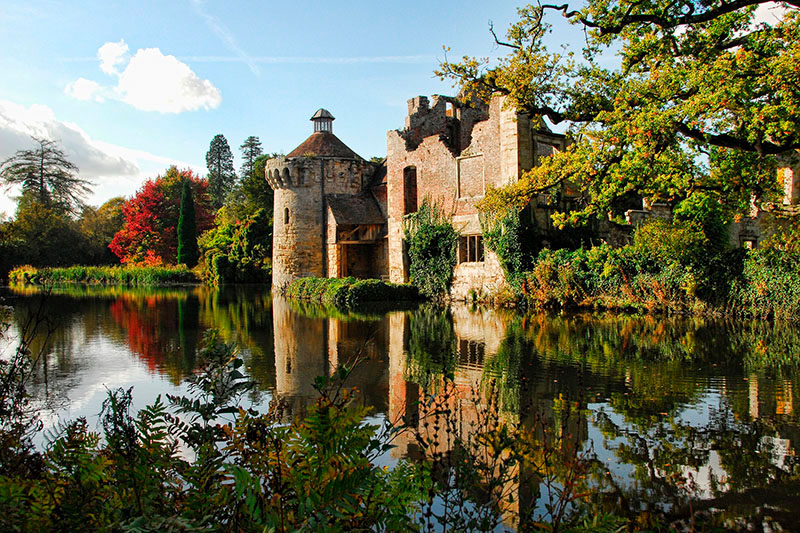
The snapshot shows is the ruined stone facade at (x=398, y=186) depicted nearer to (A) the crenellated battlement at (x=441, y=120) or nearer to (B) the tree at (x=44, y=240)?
(A) the crenellated battlement at (x=441, y=120)

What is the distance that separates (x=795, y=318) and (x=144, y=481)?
16398 mm

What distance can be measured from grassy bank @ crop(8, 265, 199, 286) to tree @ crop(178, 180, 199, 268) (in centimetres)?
297

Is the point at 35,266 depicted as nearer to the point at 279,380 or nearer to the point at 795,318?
the point at 279,380

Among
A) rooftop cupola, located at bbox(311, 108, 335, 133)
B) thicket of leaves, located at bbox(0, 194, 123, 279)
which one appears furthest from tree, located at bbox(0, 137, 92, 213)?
rooftop cupola, located at bbox(311, 108, 335, 133)

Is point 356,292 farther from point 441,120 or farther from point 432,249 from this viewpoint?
point 441,120

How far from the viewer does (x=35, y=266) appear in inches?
1838

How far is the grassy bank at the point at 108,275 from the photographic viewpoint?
41969 mm

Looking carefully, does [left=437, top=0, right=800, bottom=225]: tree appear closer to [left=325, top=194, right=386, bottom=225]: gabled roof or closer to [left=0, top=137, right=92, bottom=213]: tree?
[left=325, top=194, right=386, bottom=225]: gabled roof

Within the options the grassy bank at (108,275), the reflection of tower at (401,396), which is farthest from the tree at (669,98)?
the grassy bank at (108,275)

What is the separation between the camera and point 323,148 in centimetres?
3325

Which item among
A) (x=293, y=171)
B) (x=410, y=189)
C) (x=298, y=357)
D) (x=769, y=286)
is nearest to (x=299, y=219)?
(x=293, y=171)

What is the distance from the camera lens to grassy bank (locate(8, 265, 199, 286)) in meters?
42.0

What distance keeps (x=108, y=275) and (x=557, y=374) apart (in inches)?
1642

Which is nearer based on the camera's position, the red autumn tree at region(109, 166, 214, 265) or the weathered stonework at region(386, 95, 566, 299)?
the weathered stonework at region(386, 95, 566, 299)
